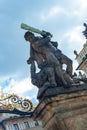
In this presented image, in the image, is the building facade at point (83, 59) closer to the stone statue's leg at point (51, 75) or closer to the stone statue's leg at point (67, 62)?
the stone statue's leg at point (67, 62)

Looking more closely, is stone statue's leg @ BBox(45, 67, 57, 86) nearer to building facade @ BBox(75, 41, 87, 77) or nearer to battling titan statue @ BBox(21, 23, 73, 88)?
battling titan statue @ BBox(21, 23, 73, 88)

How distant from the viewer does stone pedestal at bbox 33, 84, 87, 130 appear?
7.38m

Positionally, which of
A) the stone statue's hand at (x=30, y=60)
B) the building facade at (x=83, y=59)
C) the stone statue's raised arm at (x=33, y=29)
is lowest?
the stone statue's hand at (x=30, y=60)

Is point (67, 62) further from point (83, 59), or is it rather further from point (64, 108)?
point (83, 59)

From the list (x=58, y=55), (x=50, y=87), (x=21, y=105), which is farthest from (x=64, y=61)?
(x=21, y=105)

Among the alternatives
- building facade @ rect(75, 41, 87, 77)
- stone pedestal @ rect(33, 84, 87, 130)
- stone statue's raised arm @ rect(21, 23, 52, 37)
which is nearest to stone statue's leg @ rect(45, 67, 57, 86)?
stone pedestal @ rect(33, 84, 87, 130)

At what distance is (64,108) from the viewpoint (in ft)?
24.7

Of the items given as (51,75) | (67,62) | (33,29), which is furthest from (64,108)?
(33,29)

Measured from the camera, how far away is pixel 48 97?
7488 mm

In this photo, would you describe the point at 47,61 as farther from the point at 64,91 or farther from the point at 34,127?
the point at 34,127

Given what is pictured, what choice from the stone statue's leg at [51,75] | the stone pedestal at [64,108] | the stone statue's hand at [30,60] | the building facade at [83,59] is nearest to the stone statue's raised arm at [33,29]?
the stone statue's hand at [30,60]

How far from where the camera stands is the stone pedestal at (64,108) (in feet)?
24.2

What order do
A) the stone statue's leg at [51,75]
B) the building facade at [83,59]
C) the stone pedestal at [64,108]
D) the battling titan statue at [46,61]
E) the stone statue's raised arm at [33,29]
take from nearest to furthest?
the stone pedestal at [64,108], the stone statue's leg at [51,75], the battling titan statue at [46,61], the stone statue's raised arm at [33,29], the building facade at [83,59]

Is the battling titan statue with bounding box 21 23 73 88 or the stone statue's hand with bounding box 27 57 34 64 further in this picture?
the stone statue's hand with bounding box 27 57 34 64
